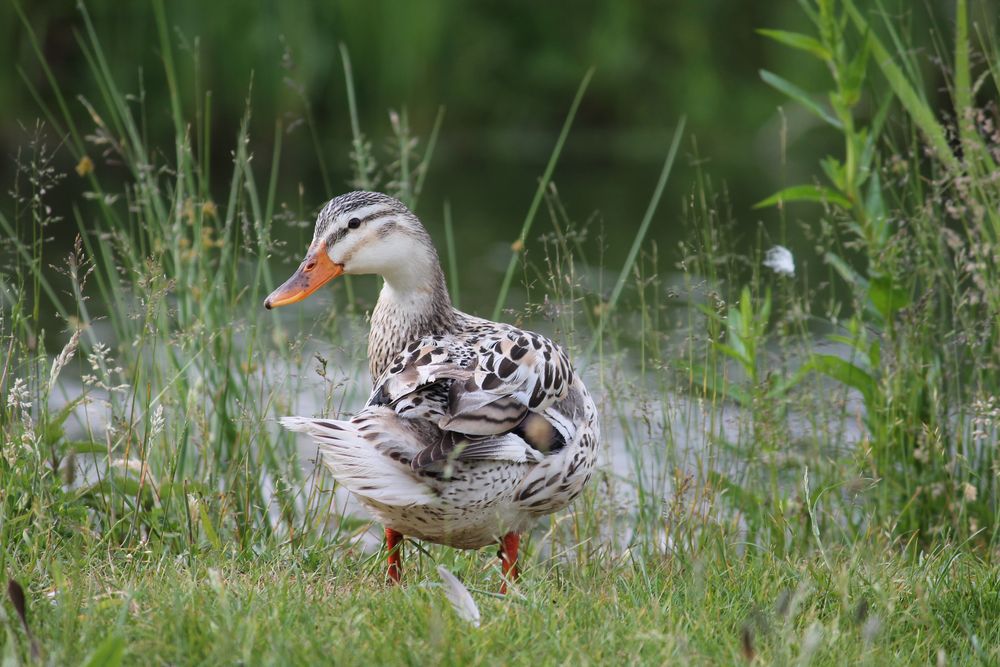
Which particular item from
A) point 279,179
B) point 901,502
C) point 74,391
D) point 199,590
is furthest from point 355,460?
point 279,179

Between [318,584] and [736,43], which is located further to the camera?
[736,43]

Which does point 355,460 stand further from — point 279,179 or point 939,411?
point 279,179

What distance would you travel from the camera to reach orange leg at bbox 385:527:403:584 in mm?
3525

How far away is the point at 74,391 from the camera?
7.60 meters

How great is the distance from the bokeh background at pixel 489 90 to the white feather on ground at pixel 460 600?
22.8 feet

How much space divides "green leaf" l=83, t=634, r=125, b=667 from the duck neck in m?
1.90

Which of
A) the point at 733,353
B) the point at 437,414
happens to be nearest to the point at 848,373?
the point at 733,353

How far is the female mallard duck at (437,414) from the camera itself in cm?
328

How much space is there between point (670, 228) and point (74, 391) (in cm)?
577

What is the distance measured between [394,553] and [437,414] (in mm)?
473

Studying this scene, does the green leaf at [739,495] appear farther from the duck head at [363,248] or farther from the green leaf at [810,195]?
the duck head at [363,248]

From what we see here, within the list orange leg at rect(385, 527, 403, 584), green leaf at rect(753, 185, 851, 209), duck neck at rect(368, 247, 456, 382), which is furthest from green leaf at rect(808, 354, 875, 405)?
orange leg at rect(385, 527, 403, 584)

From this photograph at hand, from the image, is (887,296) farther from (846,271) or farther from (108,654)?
(108,654)

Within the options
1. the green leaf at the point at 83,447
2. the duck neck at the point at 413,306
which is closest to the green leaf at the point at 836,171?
the duck neck at the point at 413,306
